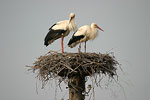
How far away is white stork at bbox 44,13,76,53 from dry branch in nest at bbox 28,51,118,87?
73 centimetres

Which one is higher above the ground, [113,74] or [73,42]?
[73,42]

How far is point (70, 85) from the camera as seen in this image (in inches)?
192

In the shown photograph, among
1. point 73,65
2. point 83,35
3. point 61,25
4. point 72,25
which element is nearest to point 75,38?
point 83,35

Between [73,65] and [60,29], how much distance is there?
4.25 ft

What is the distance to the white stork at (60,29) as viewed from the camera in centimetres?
538

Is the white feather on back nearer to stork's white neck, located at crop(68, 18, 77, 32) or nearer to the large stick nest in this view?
stork's white neck, located at crop(68, 18, 77, 32)

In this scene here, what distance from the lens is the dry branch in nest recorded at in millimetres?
4312

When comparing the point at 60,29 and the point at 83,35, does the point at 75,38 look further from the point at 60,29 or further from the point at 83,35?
the point at 60,29

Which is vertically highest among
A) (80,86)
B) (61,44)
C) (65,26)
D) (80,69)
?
(65,26)

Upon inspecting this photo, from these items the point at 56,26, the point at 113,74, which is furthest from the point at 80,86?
the point at 56,26

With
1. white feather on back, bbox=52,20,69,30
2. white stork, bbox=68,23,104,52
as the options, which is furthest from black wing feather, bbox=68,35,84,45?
white feather on back, bbox=52,20,69,30

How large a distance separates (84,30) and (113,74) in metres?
1.28

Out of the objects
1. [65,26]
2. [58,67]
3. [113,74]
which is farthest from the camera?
[65,26]

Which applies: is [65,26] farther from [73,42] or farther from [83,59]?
[83,59]
